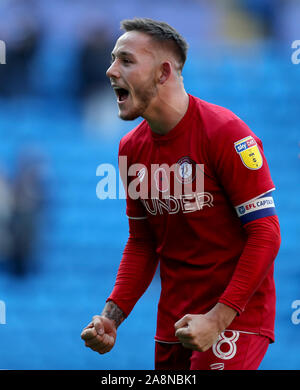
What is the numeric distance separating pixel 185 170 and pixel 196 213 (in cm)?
17

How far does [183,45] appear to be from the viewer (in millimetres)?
3041

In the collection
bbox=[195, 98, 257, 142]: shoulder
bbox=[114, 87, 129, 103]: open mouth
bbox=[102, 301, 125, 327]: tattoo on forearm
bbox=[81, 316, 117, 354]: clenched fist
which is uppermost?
bbox=[114, 87, 129, 103]: open mouth

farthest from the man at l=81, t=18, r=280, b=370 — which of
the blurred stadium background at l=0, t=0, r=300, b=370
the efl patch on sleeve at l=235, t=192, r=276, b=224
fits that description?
the blurred stadium background at l=0, t=0, r=300, b=370

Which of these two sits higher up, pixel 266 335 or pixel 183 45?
pixel 183 45

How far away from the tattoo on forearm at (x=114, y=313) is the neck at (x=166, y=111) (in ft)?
2.44

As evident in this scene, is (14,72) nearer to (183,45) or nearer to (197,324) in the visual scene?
(183,45)

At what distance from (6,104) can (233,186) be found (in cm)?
348

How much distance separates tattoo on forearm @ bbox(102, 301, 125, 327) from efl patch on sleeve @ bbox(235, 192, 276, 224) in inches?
27.7

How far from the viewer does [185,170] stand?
2871 mm

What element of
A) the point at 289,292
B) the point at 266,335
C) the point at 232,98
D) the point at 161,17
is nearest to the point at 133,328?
the point at 289,292

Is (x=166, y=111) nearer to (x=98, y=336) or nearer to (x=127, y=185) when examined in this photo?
(x=127, y=185)

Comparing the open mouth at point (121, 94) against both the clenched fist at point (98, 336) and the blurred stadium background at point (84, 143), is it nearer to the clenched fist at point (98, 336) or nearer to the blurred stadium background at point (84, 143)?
the clenched fist at point (98, 336)

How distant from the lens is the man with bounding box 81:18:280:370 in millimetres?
2699

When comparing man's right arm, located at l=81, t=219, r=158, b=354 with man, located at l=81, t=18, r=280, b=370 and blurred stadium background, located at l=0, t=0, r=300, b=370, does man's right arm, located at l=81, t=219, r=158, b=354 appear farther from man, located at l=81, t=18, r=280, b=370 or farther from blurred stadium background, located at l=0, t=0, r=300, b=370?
blurred stadium background, located at l=0, t=0, r=300, b=370
